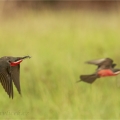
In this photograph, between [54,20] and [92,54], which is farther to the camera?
[54,20]

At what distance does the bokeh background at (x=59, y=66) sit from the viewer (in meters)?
3.80

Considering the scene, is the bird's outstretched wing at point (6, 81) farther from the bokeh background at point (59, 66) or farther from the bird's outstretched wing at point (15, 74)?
the bokeh background at point (59, 66)

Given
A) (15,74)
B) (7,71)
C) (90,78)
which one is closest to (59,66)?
(90,78)

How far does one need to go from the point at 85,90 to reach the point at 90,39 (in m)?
2.45

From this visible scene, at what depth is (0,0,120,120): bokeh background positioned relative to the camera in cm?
380

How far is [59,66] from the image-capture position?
514 centimetres

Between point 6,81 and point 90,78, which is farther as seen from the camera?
point 90,78

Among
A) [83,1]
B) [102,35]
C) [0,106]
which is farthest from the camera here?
[83,1]

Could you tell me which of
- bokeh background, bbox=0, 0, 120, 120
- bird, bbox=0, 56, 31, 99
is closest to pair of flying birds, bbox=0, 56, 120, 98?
bird, bbox=0, 56, 31, 99

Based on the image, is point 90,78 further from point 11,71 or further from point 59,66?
point 59,66

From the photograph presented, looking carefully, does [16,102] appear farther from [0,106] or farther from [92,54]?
[92,54]

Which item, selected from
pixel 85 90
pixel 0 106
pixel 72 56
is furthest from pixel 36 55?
pixel 0 106

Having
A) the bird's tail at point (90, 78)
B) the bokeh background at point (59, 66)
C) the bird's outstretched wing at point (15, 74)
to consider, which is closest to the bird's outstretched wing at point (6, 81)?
the bird's outstretched wing at point (15, 74)

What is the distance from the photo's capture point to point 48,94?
4.11m
